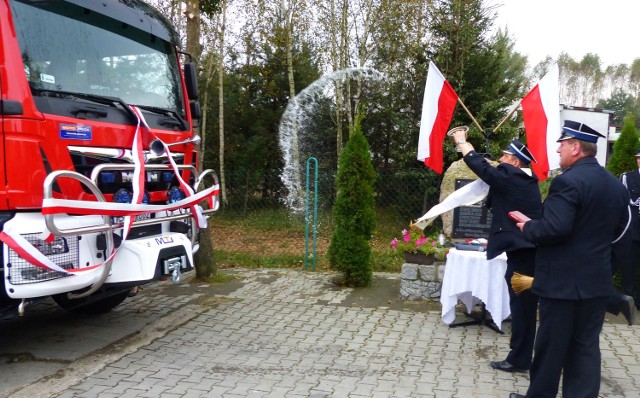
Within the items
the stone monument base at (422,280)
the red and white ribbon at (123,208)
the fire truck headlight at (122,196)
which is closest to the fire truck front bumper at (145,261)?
the red and white ribbon at (123,208)

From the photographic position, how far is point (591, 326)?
3.51m

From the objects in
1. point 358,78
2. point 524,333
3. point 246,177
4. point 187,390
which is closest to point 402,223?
point 246,177

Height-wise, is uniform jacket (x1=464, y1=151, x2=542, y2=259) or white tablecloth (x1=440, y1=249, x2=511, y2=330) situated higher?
uniform jacket (x1=464, y1=151, x2=542, y2=259)

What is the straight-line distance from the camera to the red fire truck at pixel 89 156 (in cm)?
382

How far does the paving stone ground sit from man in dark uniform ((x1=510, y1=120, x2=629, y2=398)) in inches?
31.3

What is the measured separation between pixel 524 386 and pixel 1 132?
4470 mm

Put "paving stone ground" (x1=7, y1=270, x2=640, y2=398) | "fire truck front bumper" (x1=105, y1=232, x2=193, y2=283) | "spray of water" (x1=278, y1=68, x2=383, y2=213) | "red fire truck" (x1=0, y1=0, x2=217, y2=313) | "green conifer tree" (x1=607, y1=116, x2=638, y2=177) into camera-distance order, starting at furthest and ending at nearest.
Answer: "spray of water" (x1=278, y1=68, x2=383, y2=213) → "green conifer tree" (x1=607, y1=116, x2=638, y2=177) → "fire truck front bumper" (x1=105, y1=232, x2=193, y2=283) → "paving stone ground" (x1=7, y1=270, x2=640, y2=398) → "red fire truck" (x1=0, y1=0, x2=217, y2=313)

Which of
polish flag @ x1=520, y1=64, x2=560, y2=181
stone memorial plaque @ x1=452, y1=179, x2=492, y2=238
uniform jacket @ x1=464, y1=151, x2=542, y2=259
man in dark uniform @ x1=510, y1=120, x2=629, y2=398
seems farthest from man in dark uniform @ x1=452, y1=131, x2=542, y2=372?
stone memorial plaque @ x1=452, y1=179, x2=492, y2=238

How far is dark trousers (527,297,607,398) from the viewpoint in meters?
3.47

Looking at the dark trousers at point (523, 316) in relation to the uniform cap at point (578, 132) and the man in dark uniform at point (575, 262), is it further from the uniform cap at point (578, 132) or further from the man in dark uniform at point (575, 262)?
the uniform cap at point (578, 132)

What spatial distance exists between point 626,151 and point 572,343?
209 inches

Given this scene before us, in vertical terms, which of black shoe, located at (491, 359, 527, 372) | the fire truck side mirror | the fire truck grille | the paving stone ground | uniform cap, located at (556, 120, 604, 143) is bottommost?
the paving stone ground

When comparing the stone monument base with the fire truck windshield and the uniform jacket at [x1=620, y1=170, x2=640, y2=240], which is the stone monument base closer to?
the uniform jacket at [x1=620, y1=170, x2=640, y2=240]

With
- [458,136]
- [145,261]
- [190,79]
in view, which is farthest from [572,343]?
[190,79]
